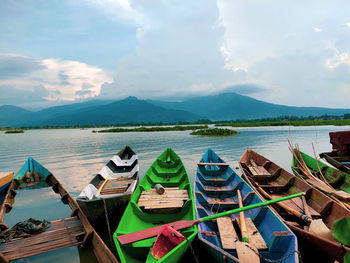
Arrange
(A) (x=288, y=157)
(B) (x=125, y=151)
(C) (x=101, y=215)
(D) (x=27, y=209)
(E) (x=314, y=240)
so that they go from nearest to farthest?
(E) (x=314, y=240) < (C) (x=101, y=215) < (D) (x=27, y=209) < (B) (x=125, y=151) < (A) (x=288, y=157)

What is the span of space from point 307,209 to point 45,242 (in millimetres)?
7801

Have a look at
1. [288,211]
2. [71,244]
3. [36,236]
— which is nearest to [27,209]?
[36,236]

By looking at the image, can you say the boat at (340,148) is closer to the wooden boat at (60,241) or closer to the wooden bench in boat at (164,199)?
the wooden bench in boat at (164,199)

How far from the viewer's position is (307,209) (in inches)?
210

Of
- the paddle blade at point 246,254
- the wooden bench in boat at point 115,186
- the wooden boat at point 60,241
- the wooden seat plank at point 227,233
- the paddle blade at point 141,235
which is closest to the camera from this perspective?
the paddle blade at point 246,254

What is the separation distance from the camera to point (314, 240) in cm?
390

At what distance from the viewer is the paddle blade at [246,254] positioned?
3.47m

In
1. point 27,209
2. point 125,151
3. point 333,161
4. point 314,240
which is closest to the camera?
point 314,240

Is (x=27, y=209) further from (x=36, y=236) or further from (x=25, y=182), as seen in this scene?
(x=36, y=236)

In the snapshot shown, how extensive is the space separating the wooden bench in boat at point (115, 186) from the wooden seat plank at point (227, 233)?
420 centimetres

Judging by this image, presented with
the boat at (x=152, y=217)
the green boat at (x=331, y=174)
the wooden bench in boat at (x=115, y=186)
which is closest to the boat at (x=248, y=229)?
the boat at (x=152, y=217)

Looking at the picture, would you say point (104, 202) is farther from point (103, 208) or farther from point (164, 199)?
point (164, 199)

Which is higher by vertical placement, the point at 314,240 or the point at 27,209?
the point at 314,240

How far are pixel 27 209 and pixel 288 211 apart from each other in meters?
11.1
